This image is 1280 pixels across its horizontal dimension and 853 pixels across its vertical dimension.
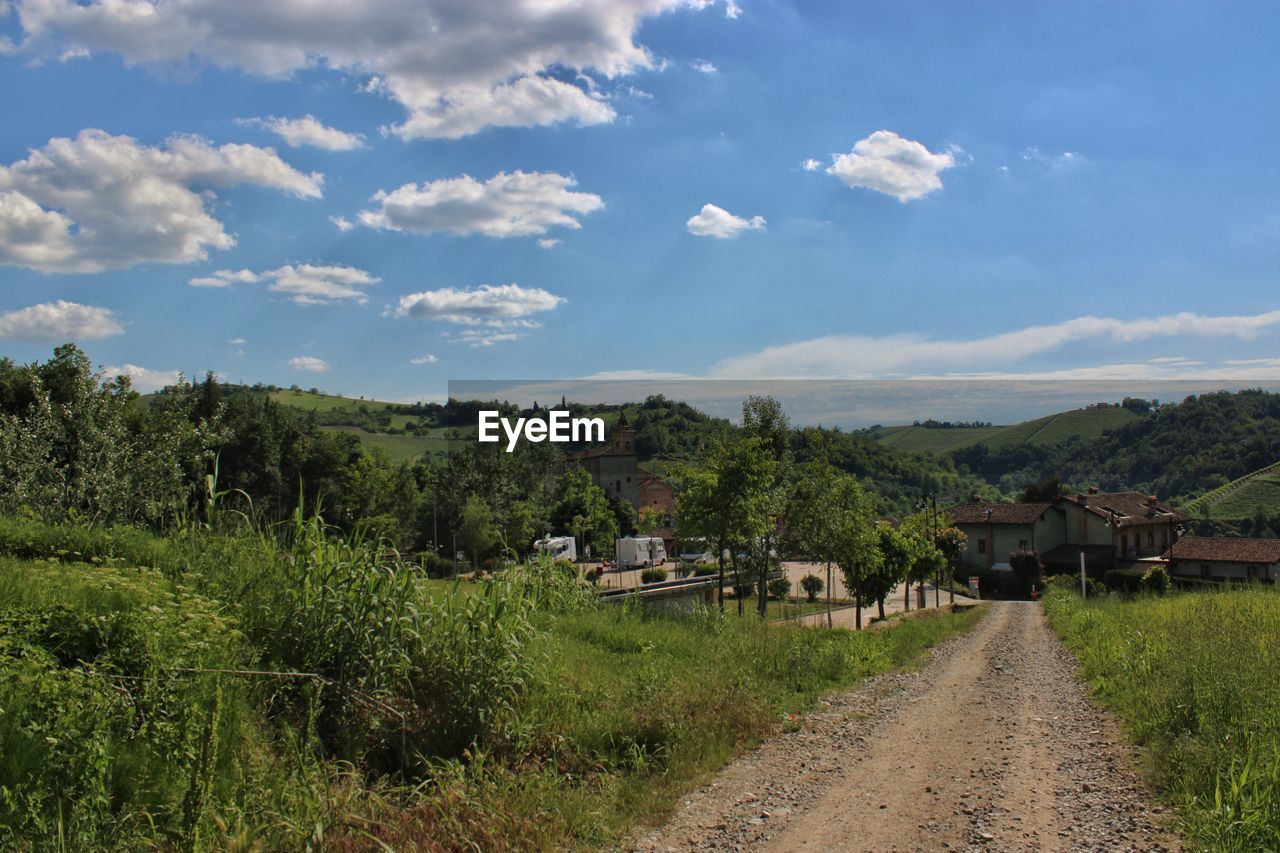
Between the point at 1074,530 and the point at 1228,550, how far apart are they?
523 inches

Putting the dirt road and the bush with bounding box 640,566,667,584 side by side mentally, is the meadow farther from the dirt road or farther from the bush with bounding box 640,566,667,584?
the bush with bounding box 640,566,667,584

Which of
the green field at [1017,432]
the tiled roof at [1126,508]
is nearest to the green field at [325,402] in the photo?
the green field at [1017,432]

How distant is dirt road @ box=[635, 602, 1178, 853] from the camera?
519 centimetres

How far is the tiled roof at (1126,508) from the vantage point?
54.6 metres

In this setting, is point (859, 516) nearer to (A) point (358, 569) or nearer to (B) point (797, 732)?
(B) point (797, 732)

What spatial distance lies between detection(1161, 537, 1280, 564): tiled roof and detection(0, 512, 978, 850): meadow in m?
46.4

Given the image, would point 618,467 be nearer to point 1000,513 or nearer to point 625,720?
point 1000,513

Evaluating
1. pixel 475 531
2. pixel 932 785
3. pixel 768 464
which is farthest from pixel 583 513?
pixel 932 785

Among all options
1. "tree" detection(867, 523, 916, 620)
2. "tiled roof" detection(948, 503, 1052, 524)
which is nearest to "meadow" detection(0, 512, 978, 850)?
"tree" detection(867, 523, 916, 620)

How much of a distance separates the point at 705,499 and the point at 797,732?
1027 cm

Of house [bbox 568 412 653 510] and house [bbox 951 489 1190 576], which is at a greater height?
house [bbox 568 412 653 510]

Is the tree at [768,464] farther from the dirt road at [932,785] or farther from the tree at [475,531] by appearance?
the tree at [475,531]

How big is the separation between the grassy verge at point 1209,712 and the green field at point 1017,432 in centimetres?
10174

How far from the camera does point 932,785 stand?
622 centimetres
